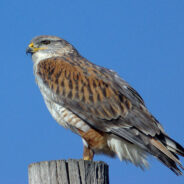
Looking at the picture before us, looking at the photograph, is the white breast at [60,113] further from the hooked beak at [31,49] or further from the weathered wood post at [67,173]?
the weathered wood post at [67,173]

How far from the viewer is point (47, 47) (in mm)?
7578

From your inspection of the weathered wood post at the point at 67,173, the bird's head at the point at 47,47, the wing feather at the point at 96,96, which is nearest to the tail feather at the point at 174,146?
the wing feather at the point at 96,96

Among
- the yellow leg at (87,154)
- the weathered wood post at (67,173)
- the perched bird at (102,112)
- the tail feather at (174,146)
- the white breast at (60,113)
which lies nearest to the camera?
the weathered wood post at (67,173)

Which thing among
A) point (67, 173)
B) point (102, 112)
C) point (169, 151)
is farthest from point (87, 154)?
point (67, 173)

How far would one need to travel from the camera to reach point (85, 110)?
20.9ft

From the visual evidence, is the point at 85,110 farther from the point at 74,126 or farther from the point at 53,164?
the point at 53,164

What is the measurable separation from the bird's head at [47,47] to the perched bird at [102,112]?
358 millimetres

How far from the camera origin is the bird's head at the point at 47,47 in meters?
7.48

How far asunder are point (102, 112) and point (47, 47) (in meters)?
1.93

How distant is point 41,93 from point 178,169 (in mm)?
2527

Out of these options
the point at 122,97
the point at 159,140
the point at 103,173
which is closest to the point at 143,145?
the point at 159,140

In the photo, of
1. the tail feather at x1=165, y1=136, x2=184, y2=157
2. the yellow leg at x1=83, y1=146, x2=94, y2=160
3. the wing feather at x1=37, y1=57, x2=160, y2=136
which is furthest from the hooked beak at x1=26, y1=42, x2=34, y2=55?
the tail feather at x1=165, y1=136, x2=184, y2=157

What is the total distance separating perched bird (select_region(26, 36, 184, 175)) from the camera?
6.00 m

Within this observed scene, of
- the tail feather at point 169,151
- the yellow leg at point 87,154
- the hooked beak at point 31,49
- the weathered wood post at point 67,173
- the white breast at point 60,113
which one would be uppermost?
the hooked beak at point 31,49
